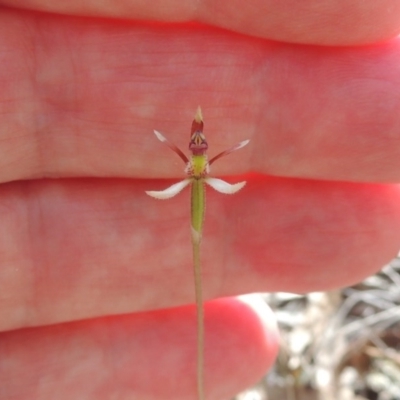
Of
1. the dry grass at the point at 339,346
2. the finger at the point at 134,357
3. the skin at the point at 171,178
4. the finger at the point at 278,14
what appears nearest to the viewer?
the finger at the point at 278,14

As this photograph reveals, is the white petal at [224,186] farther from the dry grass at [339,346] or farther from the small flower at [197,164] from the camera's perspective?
the dry grass at [339,346]

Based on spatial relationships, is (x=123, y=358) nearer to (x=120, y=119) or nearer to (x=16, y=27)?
(x=120, y=119)

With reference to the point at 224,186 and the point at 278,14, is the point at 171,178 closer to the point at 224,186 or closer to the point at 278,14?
the point at 224,186

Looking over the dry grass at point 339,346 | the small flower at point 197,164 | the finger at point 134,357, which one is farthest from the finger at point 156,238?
the dry grass at point 339,346

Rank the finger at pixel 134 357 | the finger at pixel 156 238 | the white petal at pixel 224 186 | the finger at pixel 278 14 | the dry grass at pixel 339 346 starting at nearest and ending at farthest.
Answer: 1. the white petal at pixel 224 186
2. the finger at pixel 278 14
3. the finger at pixel 156 238
4. the finger at pixel 134 357
5. the dry grass at pixel 339 346

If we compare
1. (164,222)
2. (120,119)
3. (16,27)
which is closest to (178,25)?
(120,119)

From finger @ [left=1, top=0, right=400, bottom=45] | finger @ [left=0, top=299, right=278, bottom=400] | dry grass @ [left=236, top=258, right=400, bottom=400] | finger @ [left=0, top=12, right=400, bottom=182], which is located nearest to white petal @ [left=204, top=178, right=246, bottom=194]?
finger @ [left=0, top=12, right=400, bottom=182]
